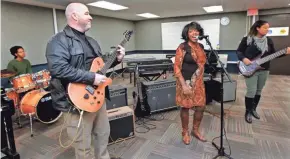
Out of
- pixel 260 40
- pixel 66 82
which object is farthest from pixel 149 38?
pixel 66 82

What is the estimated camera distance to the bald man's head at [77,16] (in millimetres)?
1260

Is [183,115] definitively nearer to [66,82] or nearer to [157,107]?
[157,107]

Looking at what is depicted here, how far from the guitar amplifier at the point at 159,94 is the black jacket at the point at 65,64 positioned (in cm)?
183

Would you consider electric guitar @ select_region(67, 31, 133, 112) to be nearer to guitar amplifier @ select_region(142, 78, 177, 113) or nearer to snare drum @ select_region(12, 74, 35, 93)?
guitar amplifier @ select_region(142, 78, 177, 113)

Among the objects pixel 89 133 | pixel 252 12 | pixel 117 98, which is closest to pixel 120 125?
pixel 117 98

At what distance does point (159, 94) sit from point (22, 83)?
205 centimetres

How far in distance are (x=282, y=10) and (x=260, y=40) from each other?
179 inches

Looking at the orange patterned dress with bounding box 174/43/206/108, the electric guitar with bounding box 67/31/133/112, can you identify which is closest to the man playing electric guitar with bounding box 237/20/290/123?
the orange patterned dress with bounding box 174/43/206/108

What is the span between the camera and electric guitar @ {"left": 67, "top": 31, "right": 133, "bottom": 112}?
1256mm

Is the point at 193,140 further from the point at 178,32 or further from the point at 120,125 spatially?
the point at 178,32

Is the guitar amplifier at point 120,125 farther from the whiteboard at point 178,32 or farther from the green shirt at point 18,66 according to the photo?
the whiteboard at point 178,32

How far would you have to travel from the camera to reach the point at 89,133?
141 cm

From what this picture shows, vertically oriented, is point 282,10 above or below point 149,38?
above

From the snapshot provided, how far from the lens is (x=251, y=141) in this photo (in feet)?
7.25
